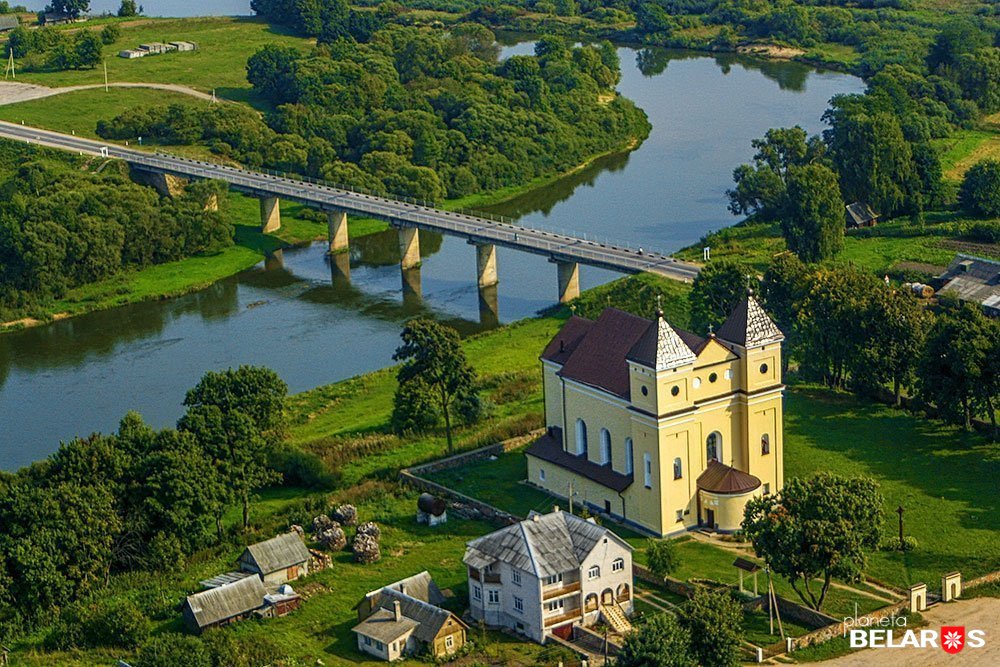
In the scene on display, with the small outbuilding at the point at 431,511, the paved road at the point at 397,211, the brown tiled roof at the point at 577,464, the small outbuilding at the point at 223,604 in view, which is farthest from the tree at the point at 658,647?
the paved road at the point at 397,211

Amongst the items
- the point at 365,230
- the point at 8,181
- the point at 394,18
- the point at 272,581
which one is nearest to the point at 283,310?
the point at 365,230

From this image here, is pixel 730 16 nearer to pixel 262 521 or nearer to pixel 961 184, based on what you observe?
pixel 961 184

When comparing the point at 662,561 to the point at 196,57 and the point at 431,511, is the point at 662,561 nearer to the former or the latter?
the point at 431,511

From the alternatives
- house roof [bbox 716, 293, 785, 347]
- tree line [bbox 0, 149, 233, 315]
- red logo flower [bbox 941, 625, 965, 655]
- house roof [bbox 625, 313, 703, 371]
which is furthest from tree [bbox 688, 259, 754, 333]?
tree line [bbox 0, 149, 233, 315]

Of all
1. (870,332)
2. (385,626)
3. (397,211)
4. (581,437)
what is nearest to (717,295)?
(870,332)

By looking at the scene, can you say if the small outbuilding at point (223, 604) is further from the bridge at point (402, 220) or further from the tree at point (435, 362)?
the bridge at point (402, 220)

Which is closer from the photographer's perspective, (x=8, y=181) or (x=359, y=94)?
(x=8, y=181)

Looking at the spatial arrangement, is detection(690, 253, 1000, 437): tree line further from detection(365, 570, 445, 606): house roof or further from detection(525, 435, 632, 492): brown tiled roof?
detection(365, 570, 445, 606): house roof
